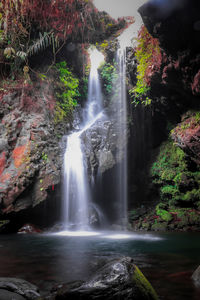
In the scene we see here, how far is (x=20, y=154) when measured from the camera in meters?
8.88

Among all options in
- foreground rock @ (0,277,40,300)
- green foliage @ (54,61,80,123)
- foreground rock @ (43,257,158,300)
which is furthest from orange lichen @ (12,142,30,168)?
foreground rock @ (43,257,158,300)

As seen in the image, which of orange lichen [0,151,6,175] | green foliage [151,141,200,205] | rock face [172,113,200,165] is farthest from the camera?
green foliage [151,141,200,205]

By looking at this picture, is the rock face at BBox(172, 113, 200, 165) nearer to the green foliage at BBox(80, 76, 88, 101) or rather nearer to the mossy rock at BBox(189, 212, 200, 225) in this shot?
the mossy rock at BBox(189, 212, 200, 225)

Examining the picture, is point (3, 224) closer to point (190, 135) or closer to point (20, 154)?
point (20, 154)

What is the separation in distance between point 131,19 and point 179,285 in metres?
17.5

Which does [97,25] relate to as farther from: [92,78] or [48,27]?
[48,27]

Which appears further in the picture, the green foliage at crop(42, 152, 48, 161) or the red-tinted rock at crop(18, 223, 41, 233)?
the green foliage at crop(42, 152, 48, 161)

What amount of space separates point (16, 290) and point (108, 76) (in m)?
12.9

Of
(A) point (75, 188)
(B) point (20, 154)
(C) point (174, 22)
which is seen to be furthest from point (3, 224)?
(C) point (174, 22)

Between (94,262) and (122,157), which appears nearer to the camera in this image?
(94,262)

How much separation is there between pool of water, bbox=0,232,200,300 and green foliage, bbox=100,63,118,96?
9.70 meters

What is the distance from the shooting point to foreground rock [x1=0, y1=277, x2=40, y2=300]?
2.38m

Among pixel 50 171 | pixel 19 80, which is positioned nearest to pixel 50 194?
pixel 50 171

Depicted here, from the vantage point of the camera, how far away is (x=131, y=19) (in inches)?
635
